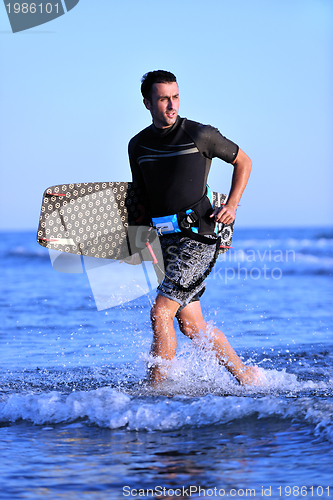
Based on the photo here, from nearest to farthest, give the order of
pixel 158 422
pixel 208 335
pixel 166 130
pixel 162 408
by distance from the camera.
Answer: pixel 158 422, pixel 162 408, pixel 166 130, pixel 208 335

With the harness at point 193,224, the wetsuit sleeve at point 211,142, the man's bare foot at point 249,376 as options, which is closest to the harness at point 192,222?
the harness at point 193,224

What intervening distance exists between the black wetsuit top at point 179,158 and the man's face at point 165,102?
0.27 ft

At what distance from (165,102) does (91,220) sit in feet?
4.01

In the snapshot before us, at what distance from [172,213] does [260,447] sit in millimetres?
1492

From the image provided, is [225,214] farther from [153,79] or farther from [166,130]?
[153,79]

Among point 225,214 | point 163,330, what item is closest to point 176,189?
point 225,214

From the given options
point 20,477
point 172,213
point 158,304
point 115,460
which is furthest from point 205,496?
point 172,213

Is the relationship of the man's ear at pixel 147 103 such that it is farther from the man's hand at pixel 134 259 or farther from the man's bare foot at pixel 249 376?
the man's bare foot at pixel 249 376

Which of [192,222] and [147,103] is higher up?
[147,103]

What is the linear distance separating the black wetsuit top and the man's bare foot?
A: 1.27m

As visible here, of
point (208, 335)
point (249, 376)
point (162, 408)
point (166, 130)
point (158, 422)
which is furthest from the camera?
point (249, 376)

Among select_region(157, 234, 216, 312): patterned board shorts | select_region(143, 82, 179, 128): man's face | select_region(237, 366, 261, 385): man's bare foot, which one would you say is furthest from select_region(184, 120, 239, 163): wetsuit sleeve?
select_region(237, 366, 261, 385): man's bare foot

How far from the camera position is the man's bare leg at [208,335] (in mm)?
3846

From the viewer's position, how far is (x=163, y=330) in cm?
368
